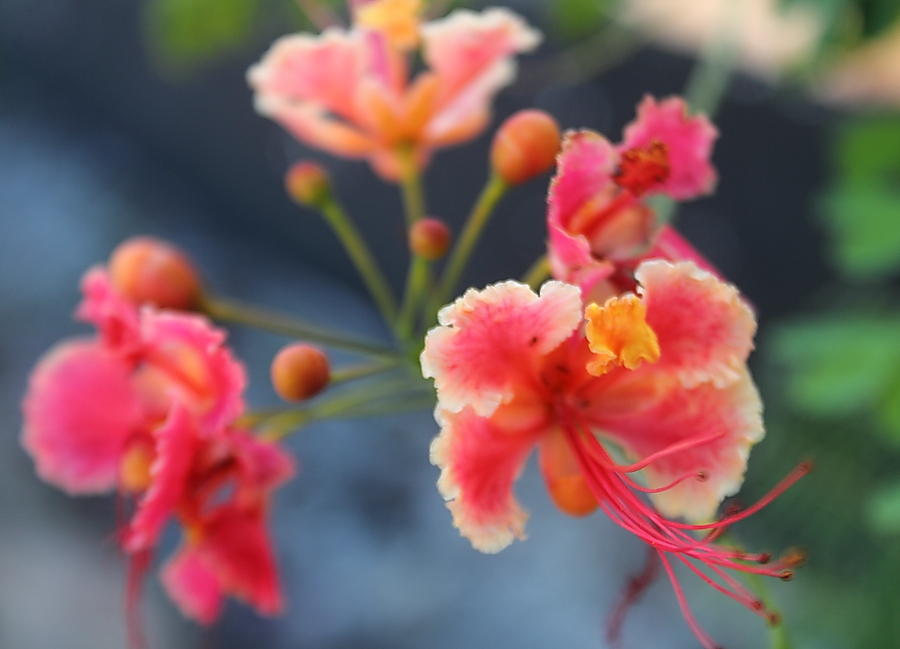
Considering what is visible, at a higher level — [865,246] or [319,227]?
[865,246]

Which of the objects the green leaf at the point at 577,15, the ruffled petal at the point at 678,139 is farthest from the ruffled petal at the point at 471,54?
the green leaf at the point at 577,15

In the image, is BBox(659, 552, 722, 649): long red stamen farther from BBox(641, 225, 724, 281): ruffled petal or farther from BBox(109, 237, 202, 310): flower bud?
BBox(109, 237, 202, 310): flower bud

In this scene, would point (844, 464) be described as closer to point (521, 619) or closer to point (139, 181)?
point (521, 619)

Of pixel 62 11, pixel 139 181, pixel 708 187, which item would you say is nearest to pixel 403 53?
pixel 708 187

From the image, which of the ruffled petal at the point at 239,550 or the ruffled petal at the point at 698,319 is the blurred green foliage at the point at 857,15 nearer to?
the ruffled petal at the point at 698,319

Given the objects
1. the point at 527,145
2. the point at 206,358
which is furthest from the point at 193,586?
the point at 527,145

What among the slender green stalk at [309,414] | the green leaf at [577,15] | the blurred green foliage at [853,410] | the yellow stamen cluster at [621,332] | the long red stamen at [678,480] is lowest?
the blurred green foliage at [853,410]
